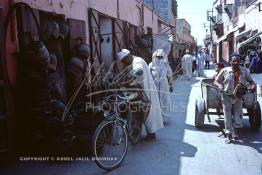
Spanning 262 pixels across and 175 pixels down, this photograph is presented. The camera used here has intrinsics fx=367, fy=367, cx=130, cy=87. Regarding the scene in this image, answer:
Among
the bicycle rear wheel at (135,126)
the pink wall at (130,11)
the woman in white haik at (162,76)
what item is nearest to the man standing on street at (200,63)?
the pink wall at (130,11)

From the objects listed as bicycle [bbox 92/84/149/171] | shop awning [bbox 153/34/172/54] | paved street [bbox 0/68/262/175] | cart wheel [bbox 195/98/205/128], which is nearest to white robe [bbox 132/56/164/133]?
paved street [bbox 0/68/262/175]

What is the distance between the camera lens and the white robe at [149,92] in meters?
6.43

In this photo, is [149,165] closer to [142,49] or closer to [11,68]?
[11,68]

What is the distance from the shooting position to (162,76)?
8.47 meters

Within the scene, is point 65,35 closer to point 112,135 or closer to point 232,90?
point 112,135

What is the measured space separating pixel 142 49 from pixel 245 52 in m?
9.90

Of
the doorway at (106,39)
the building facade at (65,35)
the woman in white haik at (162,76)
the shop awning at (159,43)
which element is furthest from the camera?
the shop awning at (159,43)

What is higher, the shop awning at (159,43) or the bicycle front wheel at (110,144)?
the shop awning at (159,43)

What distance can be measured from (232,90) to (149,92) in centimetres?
147

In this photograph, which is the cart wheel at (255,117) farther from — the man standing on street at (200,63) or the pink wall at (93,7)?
the man standing on street at (200,63)

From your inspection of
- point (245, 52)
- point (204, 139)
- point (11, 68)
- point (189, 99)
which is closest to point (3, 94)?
point (11, 68)

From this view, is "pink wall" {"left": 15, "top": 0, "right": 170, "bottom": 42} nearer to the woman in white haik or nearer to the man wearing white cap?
the man wearing white cap

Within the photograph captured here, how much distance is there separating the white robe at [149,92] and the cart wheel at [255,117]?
1906 mm

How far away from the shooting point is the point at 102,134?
17.2 ft
